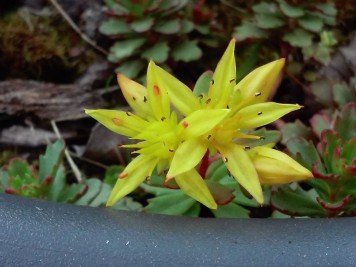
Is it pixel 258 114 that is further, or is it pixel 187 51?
pixel 187 51

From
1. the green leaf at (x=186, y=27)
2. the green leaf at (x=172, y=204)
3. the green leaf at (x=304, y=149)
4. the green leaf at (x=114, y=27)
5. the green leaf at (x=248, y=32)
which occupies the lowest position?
the green leaf at (x=172, y=204)

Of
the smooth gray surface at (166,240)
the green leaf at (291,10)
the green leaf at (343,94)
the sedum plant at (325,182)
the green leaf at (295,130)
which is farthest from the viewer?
the green leaf at (291,10)

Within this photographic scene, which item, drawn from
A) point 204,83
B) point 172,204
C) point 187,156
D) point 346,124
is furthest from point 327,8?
point 187,156

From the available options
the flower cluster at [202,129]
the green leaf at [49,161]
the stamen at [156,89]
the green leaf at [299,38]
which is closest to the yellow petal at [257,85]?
the flower cluster at [202,129]

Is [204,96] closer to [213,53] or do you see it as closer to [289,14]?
[289,14]

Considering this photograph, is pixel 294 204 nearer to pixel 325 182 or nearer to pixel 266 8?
pixel 325 182

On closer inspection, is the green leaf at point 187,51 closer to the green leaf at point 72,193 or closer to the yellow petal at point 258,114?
the green leaf at point 72,193

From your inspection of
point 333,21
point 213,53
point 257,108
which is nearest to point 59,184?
point 257,108

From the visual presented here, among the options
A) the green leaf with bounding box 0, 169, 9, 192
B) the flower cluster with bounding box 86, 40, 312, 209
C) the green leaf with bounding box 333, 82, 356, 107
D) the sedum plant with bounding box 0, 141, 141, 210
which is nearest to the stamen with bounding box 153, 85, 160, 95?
the flower cluster with bounding box 86, 40, 312, 209
